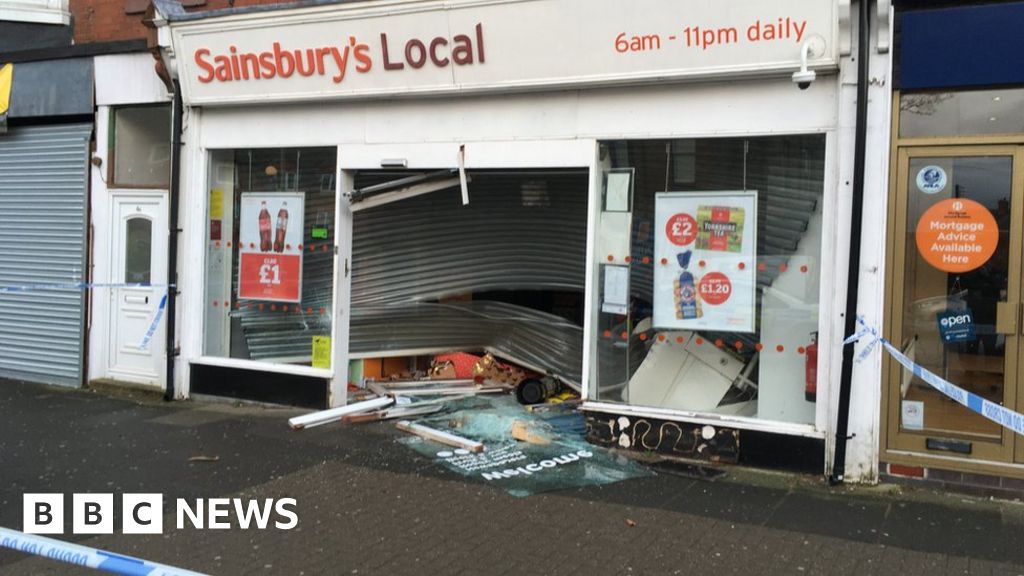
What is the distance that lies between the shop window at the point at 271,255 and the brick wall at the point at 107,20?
2.12 meters

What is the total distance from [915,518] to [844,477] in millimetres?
765

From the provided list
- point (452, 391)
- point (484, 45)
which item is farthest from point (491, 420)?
point (484, 45)

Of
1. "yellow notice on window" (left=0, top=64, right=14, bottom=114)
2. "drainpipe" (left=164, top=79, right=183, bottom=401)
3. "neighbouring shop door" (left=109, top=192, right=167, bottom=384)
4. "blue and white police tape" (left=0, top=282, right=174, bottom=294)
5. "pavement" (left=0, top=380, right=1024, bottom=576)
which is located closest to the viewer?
"pavement" (left=0, top=380, right=1024, bottom=576)

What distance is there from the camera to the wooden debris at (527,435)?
7.44 meters

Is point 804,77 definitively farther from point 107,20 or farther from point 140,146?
point 107,20

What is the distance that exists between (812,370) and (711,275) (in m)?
1.05

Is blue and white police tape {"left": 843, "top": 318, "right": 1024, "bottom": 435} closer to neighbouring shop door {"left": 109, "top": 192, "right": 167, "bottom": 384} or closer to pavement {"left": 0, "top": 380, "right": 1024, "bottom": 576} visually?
pavement {"left": 0, "top": 380, "right": 1024, "bottom": 576}

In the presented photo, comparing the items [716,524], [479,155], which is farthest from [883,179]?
[479,155]

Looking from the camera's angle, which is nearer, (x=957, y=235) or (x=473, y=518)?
(x=473, y=518)

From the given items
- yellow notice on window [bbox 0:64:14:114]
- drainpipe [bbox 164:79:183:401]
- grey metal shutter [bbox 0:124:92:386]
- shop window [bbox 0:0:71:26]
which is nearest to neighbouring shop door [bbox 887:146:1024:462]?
drainpipe [bbox 164:79:183:401]

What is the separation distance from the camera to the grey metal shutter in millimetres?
10297

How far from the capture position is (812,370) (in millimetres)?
6648

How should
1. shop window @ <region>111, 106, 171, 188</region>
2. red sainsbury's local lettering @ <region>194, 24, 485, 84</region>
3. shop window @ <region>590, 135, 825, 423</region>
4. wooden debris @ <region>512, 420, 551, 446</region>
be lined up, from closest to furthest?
shop window @ <region>590, 135, 825, 423</region> → wooden debris @ <region>512, 420, 551, 446</region> → red sainsbury's local lettering @ <region>194, 24, 485, 84</region> → shop window @ <region>111, 106, 171, 188</region>

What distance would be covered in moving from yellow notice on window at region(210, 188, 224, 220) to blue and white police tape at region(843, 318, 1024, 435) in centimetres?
642
